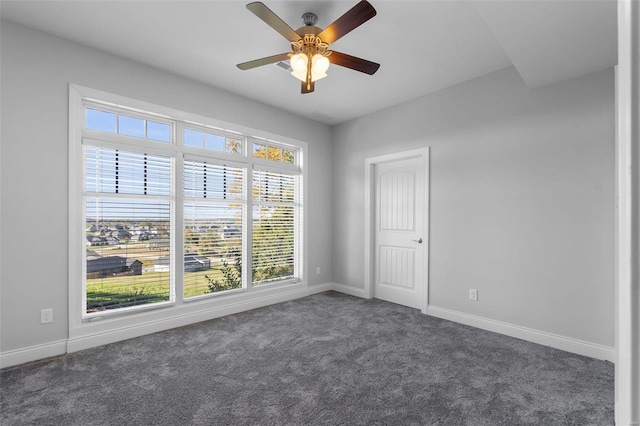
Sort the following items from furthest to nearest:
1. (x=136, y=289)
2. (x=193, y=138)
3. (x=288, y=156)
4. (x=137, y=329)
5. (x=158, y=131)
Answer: (x=288, y=156)
(x=193, y=138)
(x=158, y=131)
(x=136, y=289)
(x=137, y=329)

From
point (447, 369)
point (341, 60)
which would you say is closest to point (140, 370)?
point (447, 369)

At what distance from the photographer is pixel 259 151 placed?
4441mm

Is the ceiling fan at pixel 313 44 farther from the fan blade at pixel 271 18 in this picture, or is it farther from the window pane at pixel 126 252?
the window pane at pixel 126 252

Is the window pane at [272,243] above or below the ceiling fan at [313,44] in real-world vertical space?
below

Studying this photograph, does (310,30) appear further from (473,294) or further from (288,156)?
(473,294)

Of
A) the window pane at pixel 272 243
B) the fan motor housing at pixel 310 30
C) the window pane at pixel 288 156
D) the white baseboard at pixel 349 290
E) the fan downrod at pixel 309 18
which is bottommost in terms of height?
the white baseboard at pixel 349 290

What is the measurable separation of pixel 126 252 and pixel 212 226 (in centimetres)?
97

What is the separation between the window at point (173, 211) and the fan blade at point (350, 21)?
2140 mm

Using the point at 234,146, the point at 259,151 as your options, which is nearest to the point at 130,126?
the point at 234,146

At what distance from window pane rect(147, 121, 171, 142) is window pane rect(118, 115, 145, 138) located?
73 mm

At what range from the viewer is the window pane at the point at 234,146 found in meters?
4.10

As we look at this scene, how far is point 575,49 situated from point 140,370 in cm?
435

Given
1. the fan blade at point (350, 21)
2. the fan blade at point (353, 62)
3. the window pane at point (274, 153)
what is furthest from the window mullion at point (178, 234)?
the fan blade at point (350, 21)

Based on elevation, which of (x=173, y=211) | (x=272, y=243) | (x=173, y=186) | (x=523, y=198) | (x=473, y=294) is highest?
(x=173, y=186)
